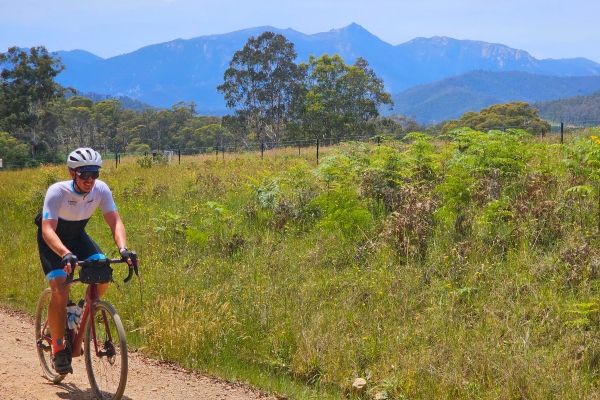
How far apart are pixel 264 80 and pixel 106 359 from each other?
62362 millimetres

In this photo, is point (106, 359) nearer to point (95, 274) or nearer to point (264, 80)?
point (95, 274)

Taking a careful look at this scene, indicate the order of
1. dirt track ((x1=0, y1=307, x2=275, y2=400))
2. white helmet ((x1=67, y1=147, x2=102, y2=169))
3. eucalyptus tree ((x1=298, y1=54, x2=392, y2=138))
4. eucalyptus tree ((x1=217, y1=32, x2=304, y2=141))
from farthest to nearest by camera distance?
eucalyptus tree ((x1=217, y1=32, x2=304, y2=141)), eucalyptus tree ((x1=298, y1=54, x2=392, y2=138)), dirt track ((x1=0, y1=307, x2=275, y2=400)), white helmet ((x1=67, y1=147, x2=102, y2=169))

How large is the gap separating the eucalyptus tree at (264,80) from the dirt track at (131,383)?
59598 millimetres

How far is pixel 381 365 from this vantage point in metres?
6.58

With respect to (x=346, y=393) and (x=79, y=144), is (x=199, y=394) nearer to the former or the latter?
(x=346, y=393)

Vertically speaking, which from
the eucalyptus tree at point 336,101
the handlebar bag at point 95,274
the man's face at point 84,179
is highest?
the eucalyptus tree at point 336,101

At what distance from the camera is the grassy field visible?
6441mm

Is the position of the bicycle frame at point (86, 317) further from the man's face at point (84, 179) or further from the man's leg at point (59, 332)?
the man's face at point (84, 179)

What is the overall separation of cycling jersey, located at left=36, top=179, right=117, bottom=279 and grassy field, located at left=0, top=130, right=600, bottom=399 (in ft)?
6.51

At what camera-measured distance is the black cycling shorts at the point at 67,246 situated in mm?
5633

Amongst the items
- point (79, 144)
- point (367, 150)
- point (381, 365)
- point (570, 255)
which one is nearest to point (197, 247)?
point (367, 150)

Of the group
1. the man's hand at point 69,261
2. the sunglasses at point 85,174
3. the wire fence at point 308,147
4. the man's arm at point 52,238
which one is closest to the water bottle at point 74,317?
the man's arm at point 52,238

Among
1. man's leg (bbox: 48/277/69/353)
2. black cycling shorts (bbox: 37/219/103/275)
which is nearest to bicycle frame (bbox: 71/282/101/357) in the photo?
man's leg (bbox: 48/277/69/353)

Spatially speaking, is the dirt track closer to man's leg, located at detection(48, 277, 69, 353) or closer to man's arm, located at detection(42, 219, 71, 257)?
man's leg, located at detection(48, 277, 69, 353)
